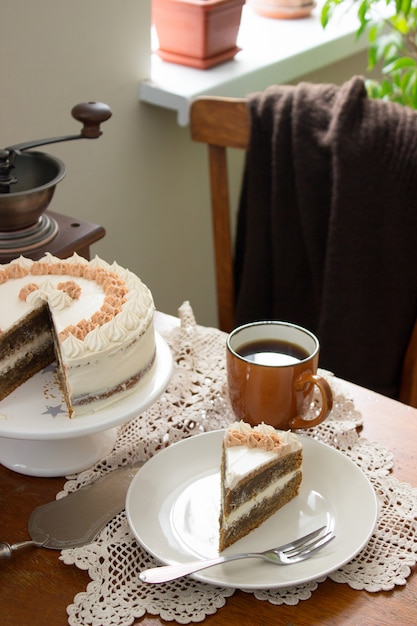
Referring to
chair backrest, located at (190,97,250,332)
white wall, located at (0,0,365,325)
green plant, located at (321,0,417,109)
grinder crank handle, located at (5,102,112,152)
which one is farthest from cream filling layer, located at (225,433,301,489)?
green plant, located at (321,0,417,109)

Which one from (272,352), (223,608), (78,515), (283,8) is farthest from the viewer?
(283,8)

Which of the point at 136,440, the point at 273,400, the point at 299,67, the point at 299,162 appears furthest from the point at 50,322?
the point at 299,67

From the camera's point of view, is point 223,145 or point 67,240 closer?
point 67,240

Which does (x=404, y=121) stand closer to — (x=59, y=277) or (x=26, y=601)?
(x=59, y=277)

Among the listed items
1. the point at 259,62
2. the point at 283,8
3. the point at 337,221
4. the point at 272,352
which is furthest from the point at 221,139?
the point at 283,8

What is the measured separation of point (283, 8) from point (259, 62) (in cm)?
39

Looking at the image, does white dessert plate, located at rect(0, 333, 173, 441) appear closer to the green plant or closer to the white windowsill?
the white windowsill

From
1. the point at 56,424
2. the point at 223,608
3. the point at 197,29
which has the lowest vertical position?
the point at 223,608

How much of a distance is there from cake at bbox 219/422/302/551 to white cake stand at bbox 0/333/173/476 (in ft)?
0.48

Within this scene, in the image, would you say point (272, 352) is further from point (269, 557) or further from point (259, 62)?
point (259, 62)

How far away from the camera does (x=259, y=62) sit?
206 cm

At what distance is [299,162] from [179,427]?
2.15ft

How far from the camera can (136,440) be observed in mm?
1145

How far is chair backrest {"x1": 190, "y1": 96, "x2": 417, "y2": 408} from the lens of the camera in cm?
162
